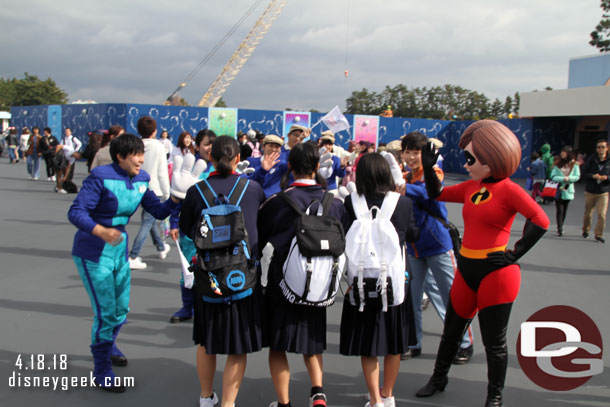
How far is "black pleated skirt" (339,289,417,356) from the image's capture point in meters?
3.00

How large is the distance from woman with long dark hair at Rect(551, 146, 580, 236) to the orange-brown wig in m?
7.63

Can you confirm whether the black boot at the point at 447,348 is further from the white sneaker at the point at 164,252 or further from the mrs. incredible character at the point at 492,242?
the white sneaker at the point at 164,252

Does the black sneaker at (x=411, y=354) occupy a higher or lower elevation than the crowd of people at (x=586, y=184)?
lower

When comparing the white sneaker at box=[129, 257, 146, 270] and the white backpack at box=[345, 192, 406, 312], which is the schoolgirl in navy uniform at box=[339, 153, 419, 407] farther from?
the white sneaker at box=[129, 257, 146, 270]

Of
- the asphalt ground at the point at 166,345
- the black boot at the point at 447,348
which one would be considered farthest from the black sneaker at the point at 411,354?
the black boot at the point at 447,348

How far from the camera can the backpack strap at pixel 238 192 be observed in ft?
9.87

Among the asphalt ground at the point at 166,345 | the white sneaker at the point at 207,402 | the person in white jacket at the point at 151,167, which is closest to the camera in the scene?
the white sneaker at the point at 207,402

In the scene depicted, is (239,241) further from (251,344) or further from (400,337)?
(400,337)

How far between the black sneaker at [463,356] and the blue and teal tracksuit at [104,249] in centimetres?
255

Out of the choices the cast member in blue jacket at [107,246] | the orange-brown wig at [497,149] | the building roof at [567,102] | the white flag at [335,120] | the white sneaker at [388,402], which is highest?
the building roof at [567,102]

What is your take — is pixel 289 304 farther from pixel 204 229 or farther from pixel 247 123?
pixel 247 123

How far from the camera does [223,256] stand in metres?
2.85

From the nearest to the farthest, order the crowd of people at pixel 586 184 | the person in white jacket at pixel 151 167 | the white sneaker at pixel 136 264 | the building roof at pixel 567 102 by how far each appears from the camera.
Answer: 1. the person in white jacket at pixel 151 167
2. the white sneaker at pixel 136 264
3. the crowd of people at pixel 586 184
4. the building roof at pixel 567 102

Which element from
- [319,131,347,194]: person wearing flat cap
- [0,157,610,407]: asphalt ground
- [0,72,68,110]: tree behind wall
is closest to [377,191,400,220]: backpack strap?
[0,157,610,407]: asphalt ground
